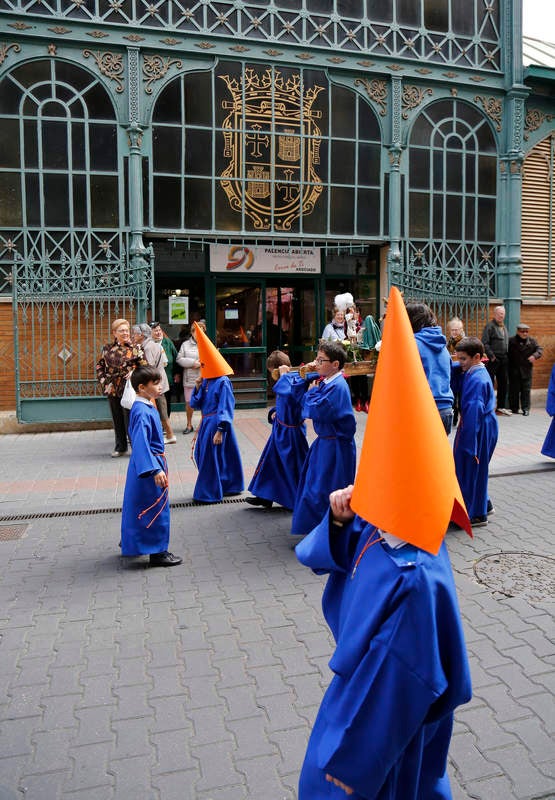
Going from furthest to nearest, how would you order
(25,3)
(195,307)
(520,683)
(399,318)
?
(195,307)
(25,3)
(520,683)
(399,318)

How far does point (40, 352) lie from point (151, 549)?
7.34 metres

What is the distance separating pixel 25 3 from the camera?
11.9 m

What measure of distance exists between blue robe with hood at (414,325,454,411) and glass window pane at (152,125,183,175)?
26.1 feet

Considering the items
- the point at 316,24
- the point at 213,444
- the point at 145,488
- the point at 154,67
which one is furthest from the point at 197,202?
the point at 145,488

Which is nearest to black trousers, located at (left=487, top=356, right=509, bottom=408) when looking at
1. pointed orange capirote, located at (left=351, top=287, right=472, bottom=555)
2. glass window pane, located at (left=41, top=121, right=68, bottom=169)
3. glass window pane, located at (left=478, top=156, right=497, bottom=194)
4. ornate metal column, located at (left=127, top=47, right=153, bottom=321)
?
glass window pane, located at (left=478, top=156, right=497, bottom=194)

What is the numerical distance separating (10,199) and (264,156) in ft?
15.5

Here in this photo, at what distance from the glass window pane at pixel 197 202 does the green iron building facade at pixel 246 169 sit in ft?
0.09

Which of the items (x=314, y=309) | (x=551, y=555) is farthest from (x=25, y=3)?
(x=551, y=555)

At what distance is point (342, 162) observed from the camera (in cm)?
1389

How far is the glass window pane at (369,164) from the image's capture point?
13994mm

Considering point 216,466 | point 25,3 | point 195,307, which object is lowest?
point 216,466

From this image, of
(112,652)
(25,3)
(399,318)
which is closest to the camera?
(399,318)

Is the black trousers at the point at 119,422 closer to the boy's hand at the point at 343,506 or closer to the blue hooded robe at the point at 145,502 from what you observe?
the blue hooded robe at the point at 145,502

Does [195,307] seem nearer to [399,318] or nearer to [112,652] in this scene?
[112,652]
